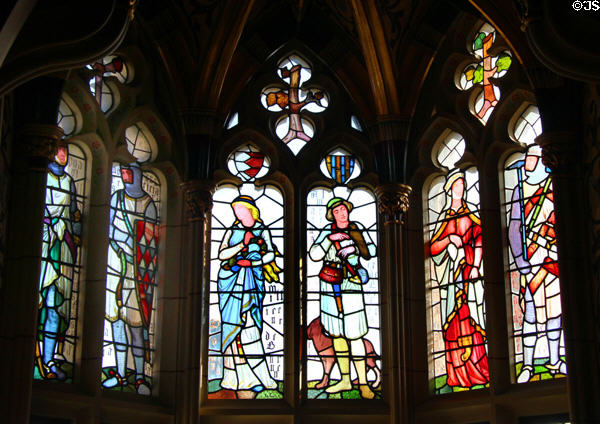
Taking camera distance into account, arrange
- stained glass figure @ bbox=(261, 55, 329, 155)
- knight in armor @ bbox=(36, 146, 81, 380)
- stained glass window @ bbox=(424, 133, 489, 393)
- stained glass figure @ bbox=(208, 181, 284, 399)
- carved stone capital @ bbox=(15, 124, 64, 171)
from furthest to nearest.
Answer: stained glass figure @ bbox=(261, 55, 329, 155) < stained glass figure @ bbox=(208, 181, 284, 399) < stained glass window @ bbox=(424, 133, 489, 393) < knight in armor @ bbox=(36, 146, 81, 380) < carved stone capital @ bbox=(15, 124, 64, 171)

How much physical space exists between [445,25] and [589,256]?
419 cm

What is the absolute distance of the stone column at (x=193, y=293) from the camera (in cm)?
1502

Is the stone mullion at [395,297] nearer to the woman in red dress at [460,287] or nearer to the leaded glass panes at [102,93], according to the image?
the woman in red dress at [460,287]

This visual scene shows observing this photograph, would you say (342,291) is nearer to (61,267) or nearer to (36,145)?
(61,267)

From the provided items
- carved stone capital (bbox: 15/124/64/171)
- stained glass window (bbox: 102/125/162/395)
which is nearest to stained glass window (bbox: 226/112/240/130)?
stained glass window (bbox: 102/125/162/395)

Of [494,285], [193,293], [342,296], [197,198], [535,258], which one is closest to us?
[535,258]

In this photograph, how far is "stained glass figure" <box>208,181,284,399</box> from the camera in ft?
51.6

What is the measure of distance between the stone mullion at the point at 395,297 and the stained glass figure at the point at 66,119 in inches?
159

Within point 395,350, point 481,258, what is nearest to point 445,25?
point 481,258

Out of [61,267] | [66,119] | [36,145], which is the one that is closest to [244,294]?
[61,267]

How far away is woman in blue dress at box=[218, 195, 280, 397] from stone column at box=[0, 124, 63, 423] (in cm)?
302

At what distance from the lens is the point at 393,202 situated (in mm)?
16062

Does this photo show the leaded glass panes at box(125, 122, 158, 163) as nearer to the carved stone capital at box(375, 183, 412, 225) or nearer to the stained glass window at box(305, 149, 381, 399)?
the stained glass window at box(305, 149, 381, 399)

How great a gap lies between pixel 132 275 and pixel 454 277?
4.12 m
